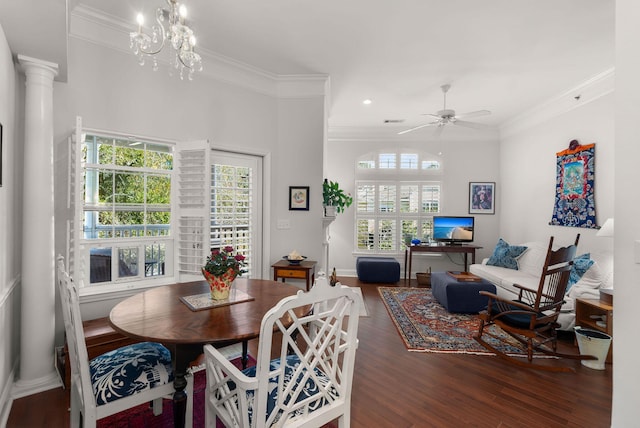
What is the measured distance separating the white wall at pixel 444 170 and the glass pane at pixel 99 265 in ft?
14.1

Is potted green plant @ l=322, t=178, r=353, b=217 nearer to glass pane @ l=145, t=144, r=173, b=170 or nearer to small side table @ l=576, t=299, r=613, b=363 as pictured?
glass pane @ l=145, t=144, r=173, b=170

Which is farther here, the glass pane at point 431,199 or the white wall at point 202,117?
the glass pane at point 431,199

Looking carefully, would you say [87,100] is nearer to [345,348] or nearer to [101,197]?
[101,197]

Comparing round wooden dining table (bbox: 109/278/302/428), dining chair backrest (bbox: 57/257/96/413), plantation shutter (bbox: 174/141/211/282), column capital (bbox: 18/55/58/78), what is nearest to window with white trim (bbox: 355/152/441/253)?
plantation shutter (bbox: 174/141/211/282)

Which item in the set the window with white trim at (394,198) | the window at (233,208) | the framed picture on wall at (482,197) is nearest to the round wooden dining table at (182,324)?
the window at (233,208)

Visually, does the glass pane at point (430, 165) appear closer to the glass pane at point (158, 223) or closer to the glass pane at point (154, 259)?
the glass pane at point (158, 223)

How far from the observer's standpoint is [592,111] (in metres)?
4.13

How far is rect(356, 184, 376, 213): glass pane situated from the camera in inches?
259

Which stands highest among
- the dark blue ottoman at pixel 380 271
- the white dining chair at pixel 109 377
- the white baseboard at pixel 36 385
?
the white dining chair at pixel 109 377

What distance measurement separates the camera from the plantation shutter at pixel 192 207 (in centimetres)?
321

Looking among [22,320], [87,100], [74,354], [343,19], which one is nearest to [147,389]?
[74,354]

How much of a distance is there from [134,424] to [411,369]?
2036 millimetres


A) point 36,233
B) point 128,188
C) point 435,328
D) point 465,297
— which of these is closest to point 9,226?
point 36,233

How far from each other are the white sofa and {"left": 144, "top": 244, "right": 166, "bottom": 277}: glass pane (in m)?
4.21
